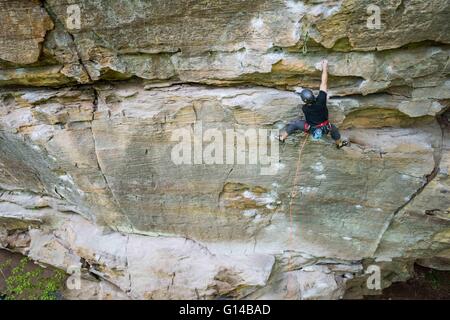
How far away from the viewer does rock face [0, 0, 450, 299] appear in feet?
19.7

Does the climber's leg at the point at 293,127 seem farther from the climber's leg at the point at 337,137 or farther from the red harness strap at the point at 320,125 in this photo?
the climber's leg at the point at 337,137

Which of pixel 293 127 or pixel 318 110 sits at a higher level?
pixel 318 110

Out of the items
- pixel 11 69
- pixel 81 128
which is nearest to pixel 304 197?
pixel 81 128

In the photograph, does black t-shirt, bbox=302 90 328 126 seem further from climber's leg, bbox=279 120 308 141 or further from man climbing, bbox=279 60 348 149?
climber's leg, bbox=279 120 308 141

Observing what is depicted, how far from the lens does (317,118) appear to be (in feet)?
20.0

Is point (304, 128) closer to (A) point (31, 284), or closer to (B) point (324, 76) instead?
(B) point (324, 76)

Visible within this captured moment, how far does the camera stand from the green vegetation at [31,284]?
30.8ft

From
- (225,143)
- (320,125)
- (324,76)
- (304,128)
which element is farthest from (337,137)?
(225,143)

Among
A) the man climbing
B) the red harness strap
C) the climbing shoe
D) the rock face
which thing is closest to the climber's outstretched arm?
the man climbing

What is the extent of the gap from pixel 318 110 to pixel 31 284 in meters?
8.24

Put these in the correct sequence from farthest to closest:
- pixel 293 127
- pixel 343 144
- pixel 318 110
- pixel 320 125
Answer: pixel 343 144 → pixel 293 127 → pixel 320 125 → pixel 318 110

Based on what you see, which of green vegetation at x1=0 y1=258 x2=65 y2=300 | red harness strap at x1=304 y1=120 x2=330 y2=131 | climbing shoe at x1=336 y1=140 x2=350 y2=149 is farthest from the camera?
green vegetation at x1=0 y1=258 x2=65 y2=300

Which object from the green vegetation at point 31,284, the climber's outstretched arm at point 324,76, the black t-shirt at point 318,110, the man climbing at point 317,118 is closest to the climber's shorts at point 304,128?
the man climbing at point 317,118

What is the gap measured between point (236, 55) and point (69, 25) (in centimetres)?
274
